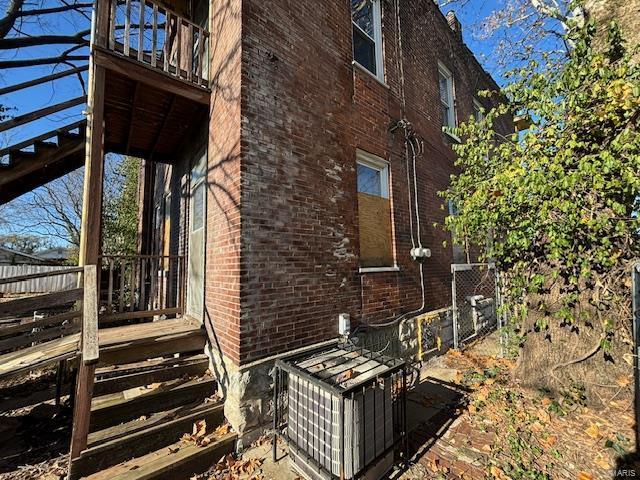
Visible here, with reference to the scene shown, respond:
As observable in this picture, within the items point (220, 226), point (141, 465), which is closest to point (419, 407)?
point (141, 465)

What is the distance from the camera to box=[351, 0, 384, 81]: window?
225 inches

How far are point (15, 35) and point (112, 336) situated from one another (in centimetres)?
1180

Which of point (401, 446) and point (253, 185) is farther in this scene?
point (253, 185)

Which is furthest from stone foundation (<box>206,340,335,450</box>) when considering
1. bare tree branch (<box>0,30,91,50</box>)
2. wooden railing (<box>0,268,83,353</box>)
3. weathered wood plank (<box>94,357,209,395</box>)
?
bare tree branch (<box>0,30,91,50</box>)

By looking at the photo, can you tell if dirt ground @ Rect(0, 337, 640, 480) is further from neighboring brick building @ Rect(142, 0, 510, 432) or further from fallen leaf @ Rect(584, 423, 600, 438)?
neighboring brick building @ Rect(142, 0, 510, 432)

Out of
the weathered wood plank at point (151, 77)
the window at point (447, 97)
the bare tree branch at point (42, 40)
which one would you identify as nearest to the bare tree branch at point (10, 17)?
the bare tree branch at point (42, 40)

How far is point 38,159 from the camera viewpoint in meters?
5.60

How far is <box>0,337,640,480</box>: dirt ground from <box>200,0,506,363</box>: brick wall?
1377mm

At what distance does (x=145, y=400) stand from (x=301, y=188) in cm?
315

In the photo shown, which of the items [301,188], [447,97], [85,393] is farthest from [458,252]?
[85,393]

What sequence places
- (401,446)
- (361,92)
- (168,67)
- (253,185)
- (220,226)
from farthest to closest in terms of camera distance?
1. (361,92)
2. (168,67)
3. (220,226)
4. (253,185)
5. (401,446)

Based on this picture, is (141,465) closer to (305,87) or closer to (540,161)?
(305,87)

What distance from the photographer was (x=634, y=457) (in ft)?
9.47

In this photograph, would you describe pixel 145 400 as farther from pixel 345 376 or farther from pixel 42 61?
pixel 42 61
